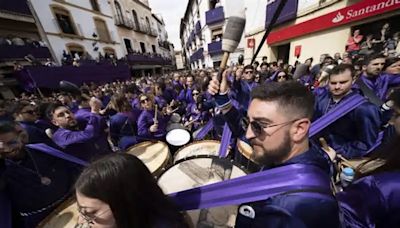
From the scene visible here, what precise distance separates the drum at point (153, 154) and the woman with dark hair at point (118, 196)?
1.27 meters

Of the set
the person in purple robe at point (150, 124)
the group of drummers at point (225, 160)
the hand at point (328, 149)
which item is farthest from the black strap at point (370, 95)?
the person in purple robe at point (150, 124)

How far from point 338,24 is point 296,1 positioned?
11.7 feet

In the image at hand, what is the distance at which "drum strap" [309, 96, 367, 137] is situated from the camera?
92.6 inches

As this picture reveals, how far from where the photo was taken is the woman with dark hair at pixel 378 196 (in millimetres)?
969

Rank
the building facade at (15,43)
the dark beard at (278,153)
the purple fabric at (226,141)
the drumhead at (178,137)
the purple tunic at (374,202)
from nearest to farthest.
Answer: the purple tunic at (374,202) → the dark beard at (278,153) → the purple fabric at (226,141) → the drumhead at (178,137) → the building facade at (15,43)

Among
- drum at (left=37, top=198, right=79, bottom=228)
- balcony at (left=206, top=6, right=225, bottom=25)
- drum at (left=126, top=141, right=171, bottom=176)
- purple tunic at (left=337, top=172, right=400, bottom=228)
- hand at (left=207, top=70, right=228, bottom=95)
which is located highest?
balcony at (left=206, top=6, right=225, bottom=25)

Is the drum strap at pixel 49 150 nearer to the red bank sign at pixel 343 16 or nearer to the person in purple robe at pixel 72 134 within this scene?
the person in purple robe at pixel 72 134

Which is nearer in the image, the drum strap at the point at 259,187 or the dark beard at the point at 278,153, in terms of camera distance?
the drum strap at the point at 259,187

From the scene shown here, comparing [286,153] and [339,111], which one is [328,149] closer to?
[339,111]

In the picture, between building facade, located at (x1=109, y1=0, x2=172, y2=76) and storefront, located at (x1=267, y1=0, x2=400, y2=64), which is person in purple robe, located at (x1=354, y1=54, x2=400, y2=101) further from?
building facade, located at (x1=109, y1=0, x2=172, y2=76)

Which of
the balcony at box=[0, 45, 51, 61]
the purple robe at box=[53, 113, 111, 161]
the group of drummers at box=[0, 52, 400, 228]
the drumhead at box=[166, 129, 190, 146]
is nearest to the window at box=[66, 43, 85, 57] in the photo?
the balcony at box=[0, 45, 51, 61]

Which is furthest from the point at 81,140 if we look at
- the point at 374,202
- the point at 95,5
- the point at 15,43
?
the point at 95,5

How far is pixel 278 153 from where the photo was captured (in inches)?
45.6

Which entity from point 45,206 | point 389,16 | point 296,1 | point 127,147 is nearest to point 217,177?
point 45,206
